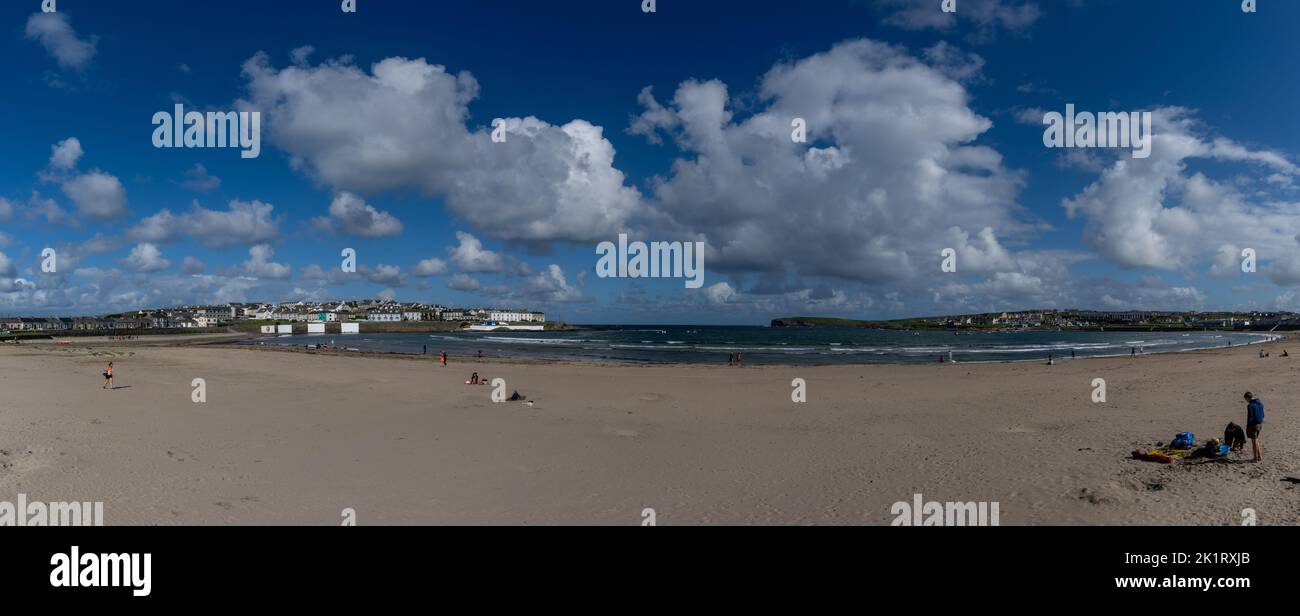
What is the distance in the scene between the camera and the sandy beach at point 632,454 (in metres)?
9.02

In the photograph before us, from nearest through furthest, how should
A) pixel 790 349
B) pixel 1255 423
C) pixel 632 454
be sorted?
pixel 1255 423, pixel 632 454, pixel 790 349

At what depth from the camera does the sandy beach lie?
9.02 meters

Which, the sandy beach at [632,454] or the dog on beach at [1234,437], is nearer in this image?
the sandy beach at [632,454]

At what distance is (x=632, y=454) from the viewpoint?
42.6 feet

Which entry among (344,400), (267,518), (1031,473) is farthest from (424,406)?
(1031,473)

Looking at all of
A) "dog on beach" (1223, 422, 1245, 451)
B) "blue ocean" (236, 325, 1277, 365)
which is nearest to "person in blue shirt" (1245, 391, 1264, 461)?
"dog on beach" (1223, 422, 1245, 451)

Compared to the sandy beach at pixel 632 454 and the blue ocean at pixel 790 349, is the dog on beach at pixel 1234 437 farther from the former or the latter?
the blue ocean at pixel 790 349

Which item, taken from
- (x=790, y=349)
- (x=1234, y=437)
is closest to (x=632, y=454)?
(x=1234, y=437)

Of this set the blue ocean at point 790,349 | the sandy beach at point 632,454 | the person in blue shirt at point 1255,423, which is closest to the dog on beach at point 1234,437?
the person in blue shirt at point 1255,423

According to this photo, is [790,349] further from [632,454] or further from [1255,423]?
[632,454]

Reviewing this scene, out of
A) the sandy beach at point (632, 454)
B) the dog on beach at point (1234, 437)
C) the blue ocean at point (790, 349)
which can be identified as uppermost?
the dog on beach at point (1234, 437)

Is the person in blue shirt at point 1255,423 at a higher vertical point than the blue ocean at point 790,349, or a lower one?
higher

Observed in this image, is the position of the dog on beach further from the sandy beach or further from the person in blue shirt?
the sandy beach

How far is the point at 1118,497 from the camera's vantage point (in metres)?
9.32
